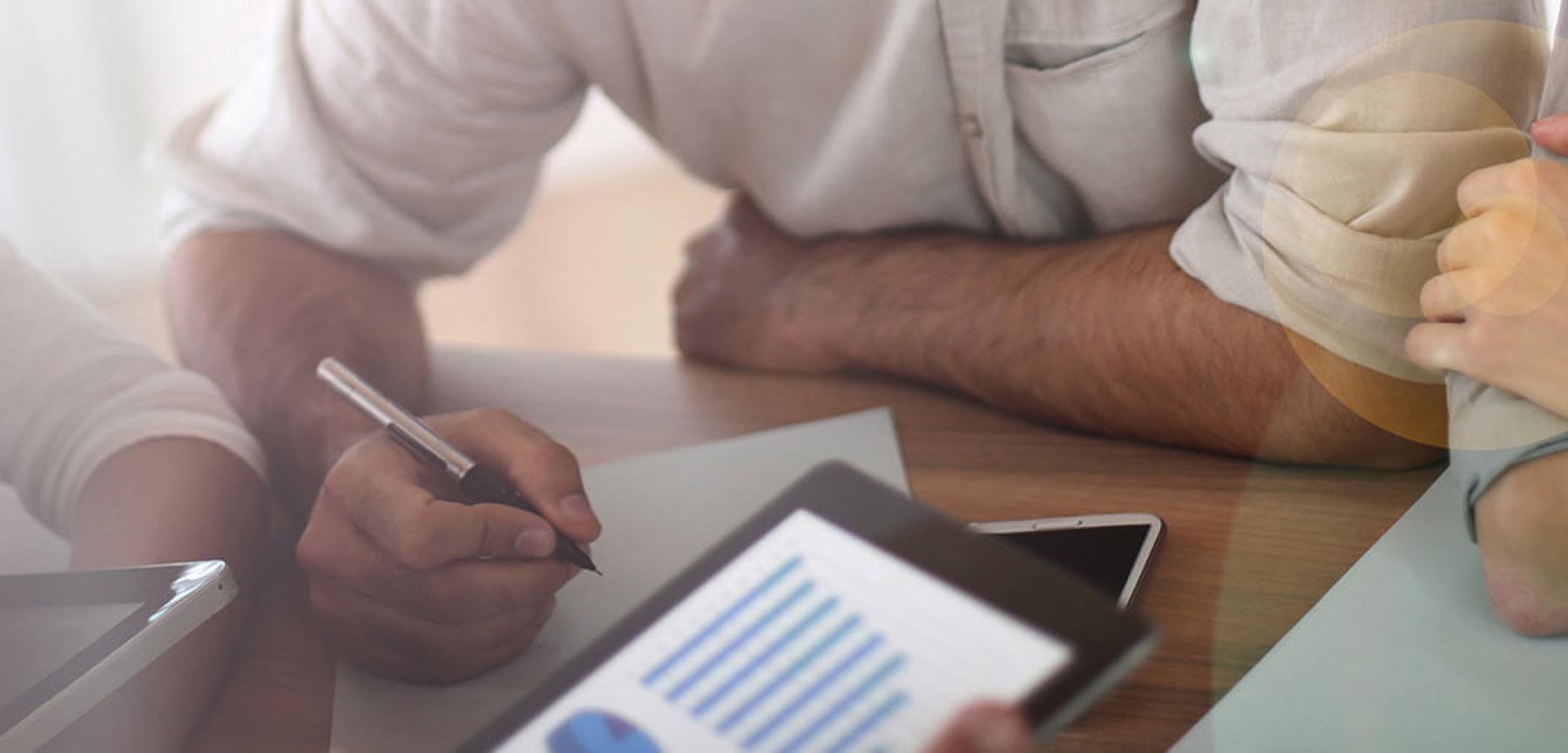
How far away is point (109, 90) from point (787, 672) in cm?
121

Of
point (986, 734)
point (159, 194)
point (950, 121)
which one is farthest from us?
point (159, 194)

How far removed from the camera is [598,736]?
26 centimetres

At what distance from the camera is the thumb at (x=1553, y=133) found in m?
0.29

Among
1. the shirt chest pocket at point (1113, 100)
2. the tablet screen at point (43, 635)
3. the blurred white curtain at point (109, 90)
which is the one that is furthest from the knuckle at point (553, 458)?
the blurred white curtain at point (109, 90)

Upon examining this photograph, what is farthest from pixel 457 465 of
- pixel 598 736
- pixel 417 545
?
pixel 598 736

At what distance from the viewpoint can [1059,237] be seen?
1.73ft

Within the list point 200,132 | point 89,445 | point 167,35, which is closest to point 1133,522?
point 89,445

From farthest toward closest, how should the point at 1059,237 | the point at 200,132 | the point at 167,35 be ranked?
the point at 167,35 → the point at 200,132 → the point at 1059,237

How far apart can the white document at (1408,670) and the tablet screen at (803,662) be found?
9 centimetres

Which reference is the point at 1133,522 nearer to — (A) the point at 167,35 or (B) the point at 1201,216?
(B) the point at 1201,216

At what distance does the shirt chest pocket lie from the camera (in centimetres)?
44

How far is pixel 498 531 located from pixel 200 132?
1.31ft

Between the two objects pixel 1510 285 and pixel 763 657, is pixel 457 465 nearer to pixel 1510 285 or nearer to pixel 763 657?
pixel 763 657

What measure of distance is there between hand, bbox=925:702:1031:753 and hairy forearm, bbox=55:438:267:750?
21 centimetres
